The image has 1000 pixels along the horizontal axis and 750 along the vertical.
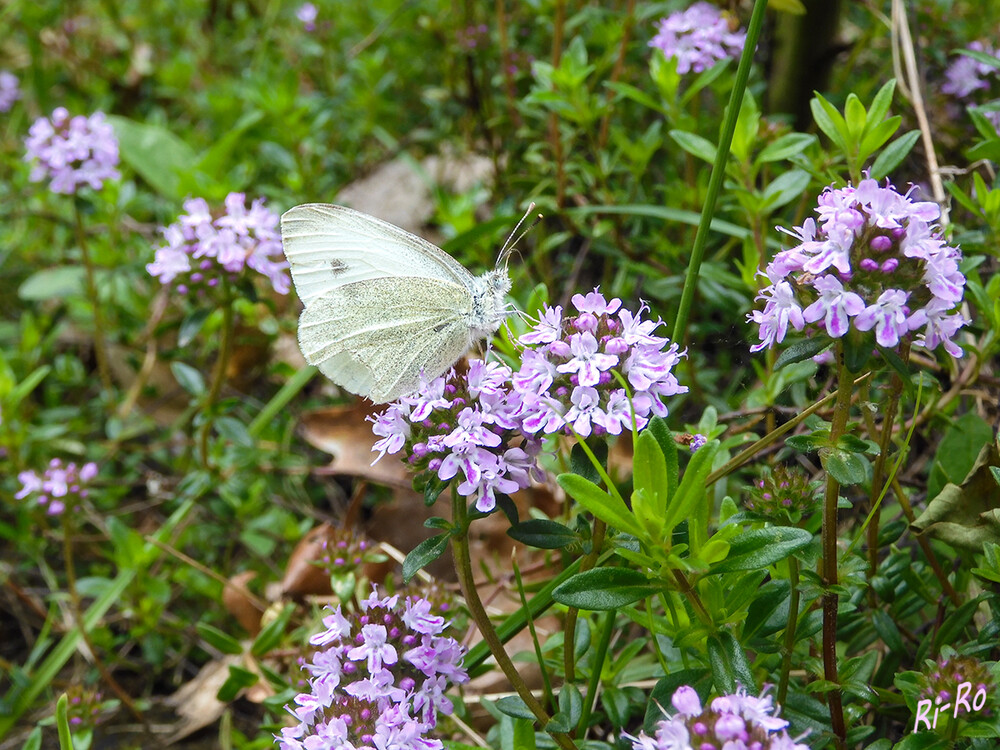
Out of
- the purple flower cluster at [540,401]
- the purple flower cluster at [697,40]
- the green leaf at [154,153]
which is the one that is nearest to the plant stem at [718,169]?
the purple flower cluster at [540,401]

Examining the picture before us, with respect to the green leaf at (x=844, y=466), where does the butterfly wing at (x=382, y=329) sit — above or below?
above


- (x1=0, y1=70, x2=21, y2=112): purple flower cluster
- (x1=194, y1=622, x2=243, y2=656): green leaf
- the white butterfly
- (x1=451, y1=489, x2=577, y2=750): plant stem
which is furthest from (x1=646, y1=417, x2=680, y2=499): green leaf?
(x1=0, y1=70, x2=21, y2=112): purple flower cluster

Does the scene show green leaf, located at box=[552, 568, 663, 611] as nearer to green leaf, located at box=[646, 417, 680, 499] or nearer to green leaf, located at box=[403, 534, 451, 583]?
green leaf, located at box=[646, 417, 680, 499]

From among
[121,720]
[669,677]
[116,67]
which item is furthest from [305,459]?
[116,67]

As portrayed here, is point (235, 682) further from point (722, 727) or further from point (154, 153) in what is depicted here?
point (154, 153)

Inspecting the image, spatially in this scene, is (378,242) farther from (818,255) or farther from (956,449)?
(956,449)

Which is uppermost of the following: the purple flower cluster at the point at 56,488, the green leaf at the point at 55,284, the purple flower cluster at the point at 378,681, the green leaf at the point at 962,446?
the green leaf at the point at 55,284

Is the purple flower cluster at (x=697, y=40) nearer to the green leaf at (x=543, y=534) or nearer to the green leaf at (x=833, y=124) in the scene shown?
the green leaf at (x=833, y=124)
